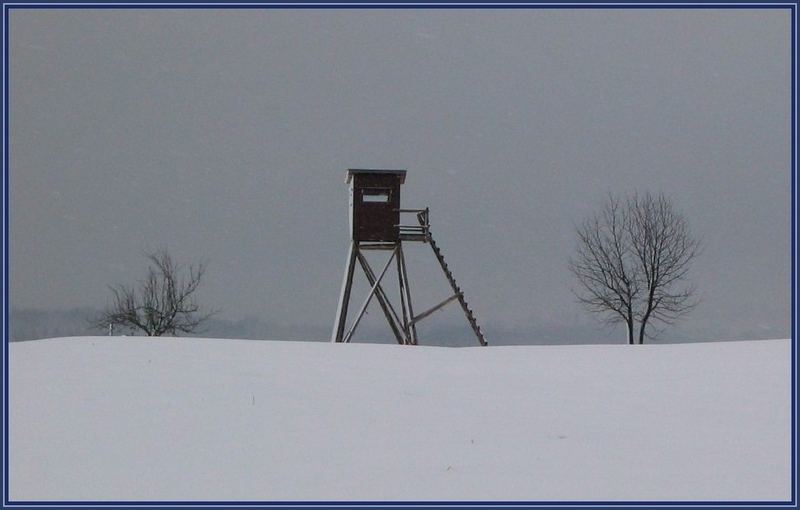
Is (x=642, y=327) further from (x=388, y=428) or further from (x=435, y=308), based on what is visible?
(x=388, y=428)

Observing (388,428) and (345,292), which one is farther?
(345,292)

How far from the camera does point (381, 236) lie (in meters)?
22.5

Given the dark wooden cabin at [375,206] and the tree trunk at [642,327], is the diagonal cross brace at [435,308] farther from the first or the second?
the tree trunk at [642,327]

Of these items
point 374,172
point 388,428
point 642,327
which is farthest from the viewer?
point 642,327

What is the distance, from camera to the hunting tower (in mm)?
22438

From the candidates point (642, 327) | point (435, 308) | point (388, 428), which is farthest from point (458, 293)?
point (388, 428)

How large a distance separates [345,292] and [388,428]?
47.7 feet

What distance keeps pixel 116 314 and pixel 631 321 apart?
1981 centimetres

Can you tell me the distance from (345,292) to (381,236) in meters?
1.81

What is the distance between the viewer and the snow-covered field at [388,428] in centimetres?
647

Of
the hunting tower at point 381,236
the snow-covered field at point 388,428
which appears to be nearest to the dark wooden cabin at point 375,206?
the hunting tower at point 381,236

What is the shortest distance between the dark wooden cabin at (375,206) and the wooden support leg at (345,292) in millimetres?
412

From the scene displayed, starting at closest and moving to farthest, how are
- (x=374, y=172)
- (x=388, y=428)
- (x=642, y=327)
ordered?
1. (x=388, y=428)
2. (x=374, y=172)
3. (x=642, y=327)

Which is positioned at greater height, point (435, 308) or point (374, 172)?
point (374, 172)
